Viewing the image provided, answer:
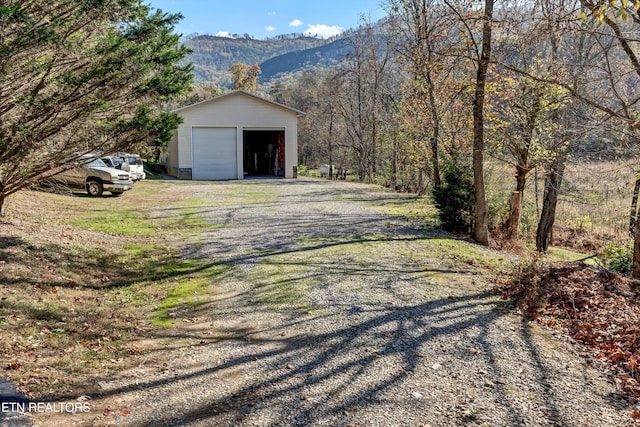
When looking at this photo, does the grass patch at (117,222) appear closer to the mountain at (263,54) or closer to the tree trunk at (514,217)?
the tree trunk at (514,217)

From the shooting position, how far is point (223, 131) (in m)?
26.8

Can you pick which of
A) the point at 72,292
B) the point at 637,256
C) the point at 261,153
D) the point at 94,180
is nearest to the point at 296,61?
the point at 261,153

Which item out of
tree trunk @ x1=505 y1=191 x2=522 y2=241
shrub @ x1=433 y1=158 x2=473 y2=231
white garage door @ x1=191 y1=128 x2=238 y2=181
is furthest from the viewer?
white garage door @ x1=191 y1=128 x2=238 y2=181

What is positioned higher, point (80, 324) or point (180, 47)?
point (180, 47)

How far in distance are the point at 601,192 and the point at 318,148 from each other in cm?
3344

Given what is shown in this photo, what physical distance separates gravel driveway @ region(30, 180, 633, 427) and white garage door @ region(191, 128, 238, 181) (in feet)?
61.8

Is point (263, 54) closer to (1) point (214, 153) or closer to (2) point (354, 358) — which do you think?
(1) point (214, 153)

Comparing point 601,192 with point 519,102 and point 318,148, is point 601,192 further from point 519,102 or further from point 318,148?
point 318,148

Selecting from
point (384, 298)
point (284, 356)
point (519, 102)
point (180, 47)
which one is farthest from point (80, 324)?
point (519, 102)

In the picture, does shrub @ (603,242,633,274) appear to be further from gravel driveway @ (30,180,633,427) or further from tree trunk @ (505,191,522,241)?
gravel driveway @ (30,180,633,427)

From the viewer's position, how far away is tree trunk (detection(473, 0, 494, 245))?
9570 millimetres

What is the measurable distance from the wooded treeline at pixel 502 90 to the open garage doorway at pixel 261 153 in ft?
20.9

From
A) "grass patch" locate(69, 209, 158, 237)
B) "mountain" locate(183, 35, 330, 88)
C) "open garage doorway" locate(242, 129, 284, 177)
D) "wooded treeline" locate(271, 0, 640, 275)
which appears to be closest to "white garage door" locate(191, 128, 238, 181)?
"open garage doorway" locate(242, 129, 284, 177)

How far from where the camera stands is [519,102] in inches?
510
